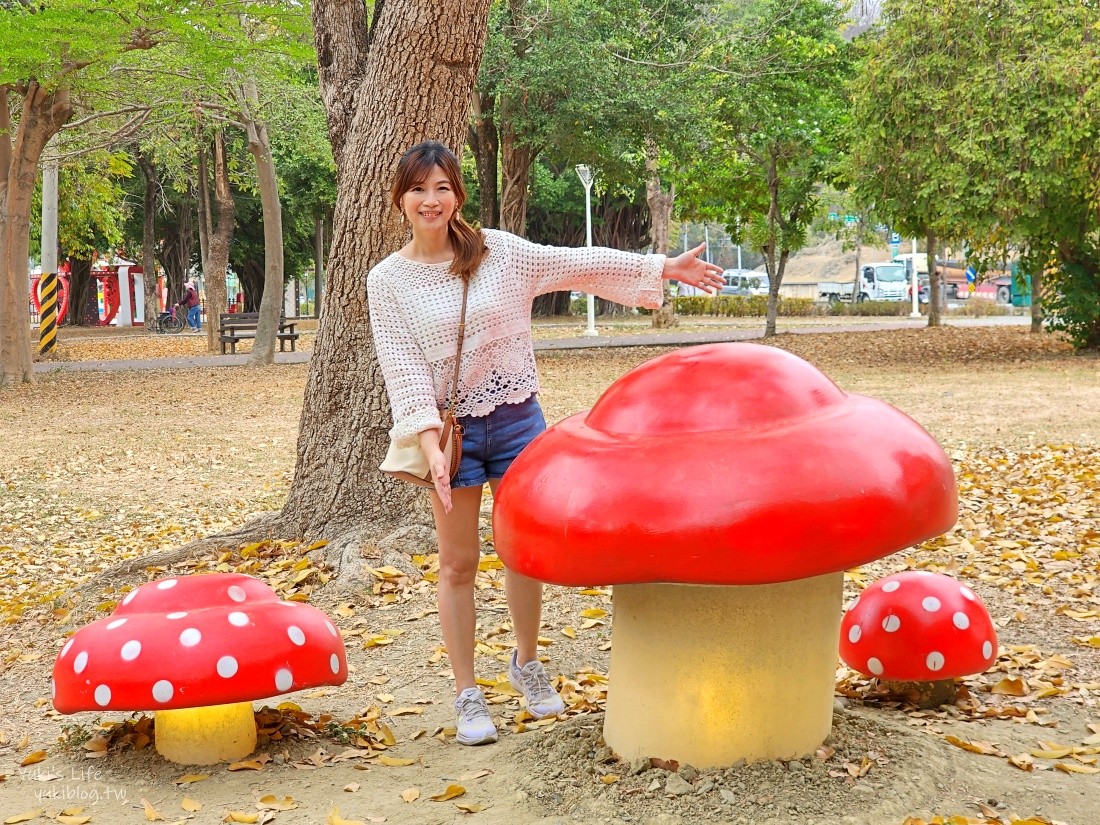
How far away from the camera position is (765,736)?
3068mm

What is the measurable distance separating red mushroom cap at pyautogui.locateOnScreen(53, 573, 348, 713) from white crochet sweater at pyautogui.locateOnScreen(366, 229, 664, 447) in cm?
69

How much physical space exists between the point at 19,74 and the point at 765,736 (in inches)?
564

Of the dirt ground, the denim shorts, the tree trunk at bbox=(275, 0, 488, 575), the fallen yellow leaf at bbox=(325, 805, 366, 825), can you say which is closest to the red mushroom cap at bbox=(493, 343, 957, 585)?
the denim shorts

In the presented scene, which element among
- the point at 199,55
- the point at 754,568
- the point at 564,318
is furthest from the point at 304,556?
the point at 564,318

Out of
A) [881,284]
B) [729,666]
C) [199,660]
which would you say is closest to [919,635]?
[729,666]

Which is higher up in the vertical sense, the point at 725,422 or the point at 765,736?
the point at 725,422

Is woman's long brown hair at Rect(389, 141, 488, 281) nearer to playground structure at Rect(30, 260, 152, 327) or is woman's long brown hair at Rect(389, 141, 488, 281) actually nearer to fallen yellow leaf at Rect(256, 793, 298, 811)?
fallen yellow leaf at Rect(256, 793, 298, 811)

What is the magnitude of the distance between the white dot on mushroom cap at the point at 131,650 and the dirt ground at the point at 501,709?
41 centimetres

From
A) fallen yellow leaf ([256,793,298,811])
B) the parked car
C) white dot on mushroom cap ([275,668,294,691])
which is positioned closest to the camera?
fallen yellow leaf ([256,793,298,811])

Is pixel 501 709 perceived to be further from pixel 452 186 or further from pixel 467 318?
pixel 452 186

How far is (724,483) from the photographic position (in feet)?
8.82

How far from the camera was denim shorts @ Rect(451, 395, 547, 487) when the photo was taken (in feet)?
12.0

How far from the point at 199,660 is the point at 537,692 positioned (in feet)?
3.80

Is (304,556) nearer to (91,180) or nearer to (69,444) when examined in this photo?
(69,444)
